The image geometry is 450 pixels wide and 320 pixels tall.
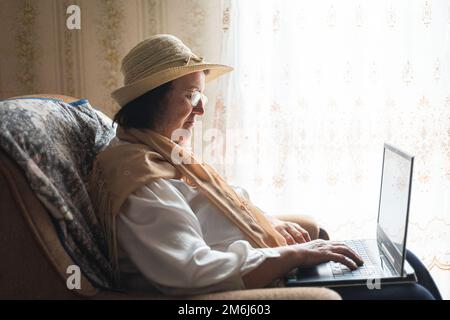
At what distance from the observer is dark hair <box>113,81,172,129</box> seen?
1.30 meters

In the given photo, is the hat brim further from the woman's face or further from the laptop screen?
the laptop screen

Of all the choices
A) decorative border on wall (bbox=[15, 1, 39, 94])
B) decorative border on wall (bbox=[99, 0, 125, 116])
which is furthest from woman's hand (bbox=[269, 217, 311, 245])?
decorative border on wall (bbox=[15, 1, 39, 94])

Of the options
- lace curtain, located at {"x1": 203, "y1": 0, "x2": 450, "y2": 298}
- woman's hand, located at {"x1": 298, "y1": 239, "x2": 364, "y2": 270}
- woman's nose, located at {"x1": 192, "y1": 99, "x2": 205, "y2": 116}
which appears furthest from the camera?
lace curtain, located at {"x1": 203, "y1": 0, "x2": 450, "y2": 298}

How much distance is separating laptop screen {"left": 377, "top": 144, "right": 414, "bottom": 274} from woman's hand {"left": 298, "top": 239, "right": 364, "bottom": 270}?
0.10m

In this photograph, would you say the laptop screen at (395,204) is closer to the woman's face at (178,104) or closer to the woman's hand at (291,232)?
the woman's hand at (291,232)

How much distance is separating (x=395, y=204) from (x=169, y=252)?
0.62 metres

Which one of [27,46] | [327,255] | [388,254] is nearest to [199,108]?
[327,255]

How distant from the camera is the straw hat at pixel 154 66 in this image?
4.12 feet

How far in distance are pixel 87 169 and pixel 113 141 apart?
0.11 metres

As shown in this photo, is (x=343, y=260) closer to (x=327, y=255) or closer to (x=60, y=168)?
(x=327, y=255)

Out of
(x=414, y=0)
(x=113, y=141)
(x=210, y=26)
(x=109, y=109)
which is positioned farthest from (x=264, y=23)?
(x=113, y=141)

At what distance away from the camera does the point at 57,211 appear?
100 centimetres

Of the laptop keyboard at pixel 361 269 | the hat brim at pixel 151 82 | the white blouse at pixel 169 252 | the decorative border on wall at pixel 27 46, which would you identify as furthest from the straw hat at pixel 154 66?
the decorative border on wall at pixel 27 46

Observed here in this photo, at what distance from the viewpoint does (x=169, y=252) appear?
1021 mm
